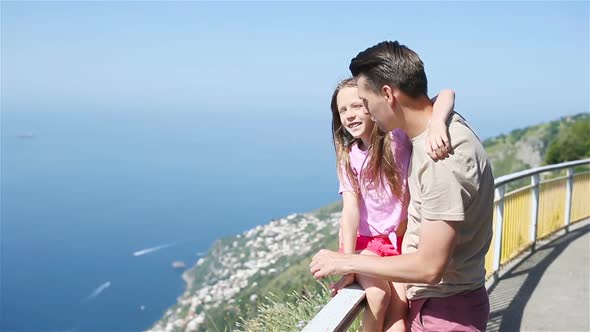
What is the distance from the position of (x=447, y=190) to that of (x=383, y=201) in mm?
631

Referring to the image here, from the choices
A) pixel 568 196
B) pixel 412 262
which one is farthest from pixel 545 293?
pixel 412 262

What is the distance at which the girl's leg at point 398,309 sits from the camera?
2172 mm

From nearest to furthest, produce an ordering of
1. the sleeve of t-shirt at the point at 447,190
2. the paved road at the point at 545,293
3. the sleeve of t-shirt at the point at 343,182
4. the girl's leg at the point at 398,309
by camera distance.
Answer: the sleeve of t-shirt at the point at 447,190 < the girl's leg at the point at 398,309 < the sleeve of t-shirt at the point at 343,182 < the paved road at the point at 545,293

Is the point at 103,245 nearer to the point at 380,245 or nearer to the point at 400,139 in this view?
the point at 380,245

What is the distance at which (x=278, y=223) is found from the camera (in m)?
71.2

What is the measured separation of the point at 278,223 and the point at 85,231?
307ft

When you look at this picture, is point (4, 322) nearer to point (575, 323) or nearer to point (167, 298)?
point (167, 298)

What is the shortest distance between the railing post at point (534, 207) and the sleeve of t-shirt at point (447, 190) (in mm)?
6096

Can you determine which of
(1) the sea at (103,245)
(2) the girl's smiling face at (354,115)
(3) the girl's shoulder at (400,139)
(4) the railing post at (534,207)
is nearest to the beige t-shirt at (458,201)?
(3) the girl's shoulder at (400,139)

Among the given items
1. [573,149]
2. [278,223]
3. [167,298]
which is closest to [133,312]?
[167,298]

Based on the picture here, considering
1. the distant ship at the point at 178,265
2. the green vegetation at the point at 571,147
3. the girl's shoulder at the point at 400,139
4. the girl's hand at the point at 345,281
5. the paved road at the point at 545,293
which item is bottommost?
the distant ship at the point at 178,265

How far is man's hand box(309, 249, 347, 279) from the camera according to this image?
6.87 feet

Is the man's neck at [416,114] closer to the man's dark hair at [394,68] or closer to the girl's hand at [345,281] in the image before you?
the man's dark hair at [394,68]

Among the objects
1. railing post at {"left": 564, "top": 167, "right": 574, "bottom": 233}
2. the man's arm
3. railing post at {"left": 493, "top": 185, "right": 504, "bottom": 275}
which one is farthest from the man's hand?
railing post at {"left": 564, "top": 167, "right": 574, "bottom": 233}
